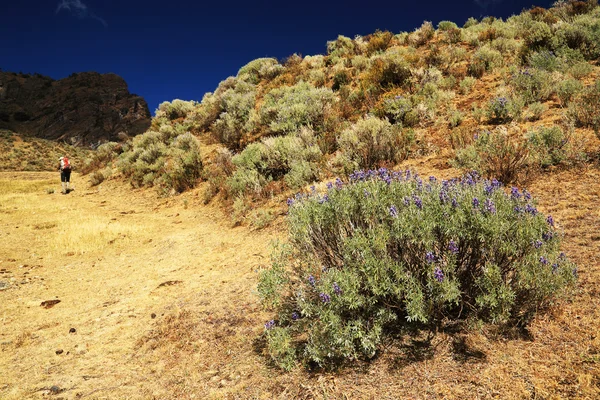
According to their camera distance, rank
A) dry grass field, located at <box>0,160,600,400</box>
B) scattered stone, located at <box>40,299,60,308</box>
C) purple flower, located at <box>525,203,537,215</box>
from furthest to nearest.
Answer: scattered stone, located at <box>40,299,60,308</box>
purple flower, located at <box>525,203,537,215</box>
dry grass field, located at <box>0,160,600,400</box>

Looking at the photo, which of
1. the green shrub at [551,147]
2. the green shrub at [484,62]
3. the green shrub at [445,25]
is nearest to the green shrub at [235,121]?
the green shrub at [484,62]

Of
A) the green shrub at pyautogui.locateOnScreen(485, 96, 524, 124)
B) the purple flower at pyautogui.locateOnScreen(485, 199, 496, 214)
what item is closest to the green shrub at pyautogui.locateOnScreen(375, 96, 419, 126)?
the green shrub at pyautogui.locateOnScreen(485, 96, 524, 124)

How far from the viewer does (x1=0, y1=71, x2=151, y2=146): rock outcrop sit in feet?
186

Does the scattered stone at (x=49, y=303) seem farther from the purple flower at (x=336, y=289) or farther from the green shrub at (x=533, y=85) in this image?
the green shrub at (x=533, y=85)

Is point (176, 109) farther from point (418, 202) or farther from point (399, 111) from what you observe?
point (418, 202)

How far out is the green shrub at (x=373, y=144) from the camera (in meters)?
7.75

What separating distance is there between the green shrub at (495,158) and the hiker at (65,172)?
1722cm

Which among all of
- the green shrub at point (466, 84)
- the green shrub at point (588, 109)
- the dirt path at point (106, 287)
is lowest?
the dirt path at point (106, 287)

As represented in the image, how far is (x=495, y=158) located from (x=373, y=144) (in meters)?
2.84

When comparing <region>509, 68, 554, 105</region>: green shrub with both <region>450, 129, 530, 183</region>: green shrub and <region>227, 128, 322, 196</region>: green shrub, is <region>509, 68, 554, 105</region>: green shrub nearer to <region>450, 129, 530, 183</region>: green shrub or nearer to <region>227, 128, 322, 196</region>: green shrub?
<region>450, 129, 530, 183</region>: green shrub

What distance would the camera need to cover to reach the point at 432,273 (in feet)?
8.13

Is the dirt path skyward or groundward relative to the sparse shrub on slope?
groundward

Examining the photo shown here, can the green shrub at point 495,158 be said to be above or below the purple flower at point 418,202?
above

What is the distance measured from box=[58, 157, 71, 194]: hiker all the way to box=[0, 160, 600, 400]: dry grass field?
29.2 ft
